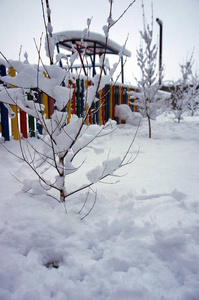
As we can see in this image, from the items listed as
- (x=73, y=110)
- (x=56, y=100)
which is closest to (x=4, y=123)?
(x=73, y=110)

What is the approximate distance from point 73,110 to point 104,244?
3.90 metres

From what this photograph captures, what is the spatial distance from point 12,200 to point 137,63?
4.21 meters

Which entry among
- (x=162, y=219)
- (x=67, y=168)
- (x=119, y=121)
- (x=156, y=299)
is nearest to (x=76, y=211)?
(x=67, y=168)

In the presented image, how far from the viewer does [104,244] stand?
1.13m

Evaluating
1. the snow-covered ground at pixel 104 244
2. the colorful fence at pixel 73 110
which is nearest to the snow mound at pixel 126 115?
the colorful fence at pixel 73 110

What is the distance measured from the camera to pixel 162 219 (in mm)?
1339

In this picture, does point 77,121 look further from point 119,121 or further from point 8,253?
point 119,121

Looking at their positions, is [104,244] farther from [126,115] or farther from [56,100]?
[126,115]

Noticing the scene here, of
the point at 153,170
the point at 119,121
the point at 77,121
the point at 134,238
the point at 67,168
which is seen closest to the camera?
the point at 134,238

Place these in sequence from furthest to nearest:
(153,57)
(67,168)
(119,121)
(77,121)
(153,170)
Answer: (119,121) → (153,57) → (153,170) → (67,168) → (77,121)

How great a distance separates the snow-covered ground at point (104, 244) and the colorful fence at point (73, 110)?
62 centimetres

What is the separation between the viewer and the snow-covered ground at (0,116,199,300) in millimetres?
857

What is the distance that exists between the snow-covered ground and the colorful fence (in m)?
0.62

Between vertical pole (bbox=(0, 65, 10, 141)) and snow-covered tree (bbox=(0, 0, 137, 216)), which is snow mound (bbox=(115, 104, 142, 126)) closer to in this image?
vertical pole (bbox=(0, 65, 10, 141))
